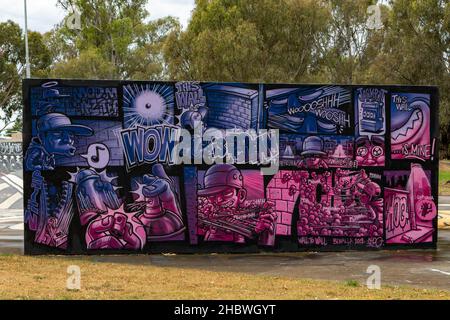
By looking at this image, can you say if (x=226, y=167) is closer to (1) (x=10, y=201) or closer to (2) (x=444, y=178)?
(1) (x=10, y=201)

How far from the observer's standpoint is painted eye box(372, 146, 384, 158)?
12531 mm

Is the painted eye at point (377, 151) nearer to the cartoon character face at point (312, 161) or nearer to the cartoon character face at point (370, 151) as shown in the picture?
the cartoon character face at point (370, 151)

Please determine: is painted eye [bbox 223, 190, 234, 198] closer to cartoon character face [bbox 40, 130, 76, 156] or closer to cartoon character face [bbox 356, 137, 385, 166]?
cartoon character face [bbox 356, 137, 385, 166]

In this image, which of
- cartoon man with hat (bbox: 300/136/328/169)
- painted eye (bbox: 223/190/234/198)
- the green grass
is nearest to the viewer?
painted eye (bbox: 223/190/234/198)

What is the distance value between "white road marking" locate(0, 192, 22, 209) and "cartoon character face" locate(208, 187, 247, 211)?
11.8 meters

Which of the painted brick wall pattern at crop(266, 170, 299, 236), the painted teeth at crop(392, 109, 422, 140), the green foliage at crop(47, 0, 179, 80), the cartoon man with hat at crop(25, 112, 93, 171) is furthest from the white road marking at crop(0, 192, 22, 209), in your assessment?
the green foliage at crop(47, 0, 179, 80)

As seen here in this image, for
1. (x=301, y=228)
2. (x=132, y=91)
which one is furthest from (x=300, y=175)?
(x=132, y=91)

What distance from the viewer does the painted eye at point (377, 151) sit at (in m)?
12.5

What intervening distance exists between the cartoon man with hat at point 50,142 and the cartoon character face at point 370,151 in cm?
500

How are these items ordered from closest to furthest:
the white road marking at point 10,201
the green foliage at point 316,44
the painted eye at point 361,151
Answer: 1. the painted eye at point 361,151
2. the white road marking at point 10,201
3. the green foliage at point 316,44

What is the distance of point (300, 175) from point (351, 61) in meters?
40.0

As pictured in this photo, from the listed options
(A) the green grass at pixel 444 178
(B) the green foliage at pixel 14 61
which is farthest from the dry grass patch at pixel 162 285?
(B) the green foliage at pixel 14 61

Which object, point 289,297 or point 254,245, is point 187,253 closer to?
point 254,245

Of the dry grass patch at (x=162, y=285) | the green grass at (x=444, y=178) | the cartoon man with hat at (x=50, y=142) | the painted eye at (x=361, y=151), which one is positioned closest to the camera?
the dry grass patch at (x=162, y=285)
